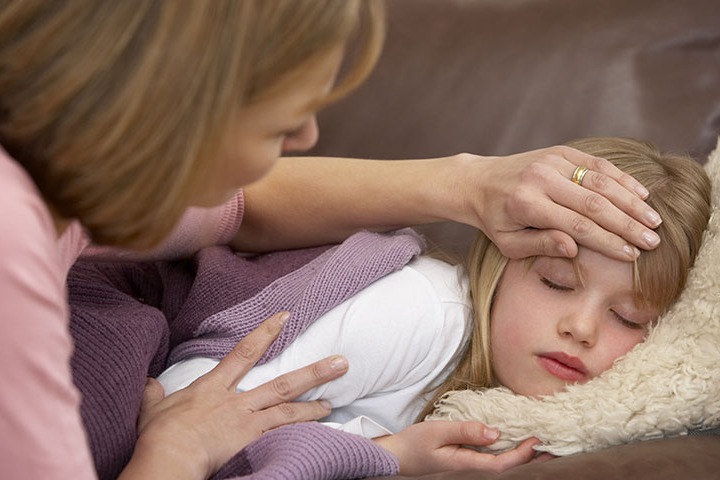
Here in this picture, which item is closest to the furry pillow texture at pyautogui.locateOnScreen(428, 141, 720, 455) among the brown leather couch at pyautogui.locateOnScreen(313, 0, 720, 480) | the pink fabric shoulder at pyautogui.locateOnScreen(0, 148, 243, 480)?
the brown leather couch at pyautogui.locateOnScreen(313, 0, 720, 480)

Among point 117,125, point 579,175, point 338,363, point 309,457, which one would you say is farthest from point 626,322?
point 117,125

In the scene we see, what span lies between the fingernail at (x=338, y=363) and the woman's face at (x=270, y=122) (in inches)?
17.1

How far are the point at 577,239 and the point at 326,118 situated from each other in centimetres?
58

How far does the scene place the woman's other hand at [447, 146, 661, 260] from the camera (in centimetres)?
124

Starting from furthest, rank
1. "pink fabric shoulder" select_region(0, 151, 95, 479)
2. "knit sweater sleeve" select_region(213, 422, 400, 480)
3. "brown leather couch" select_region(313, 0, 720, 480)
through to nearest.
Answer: "brown leather couch" select_region(313, 0, 720, 480), "knit sweater sleeve" select_region(213, 422, 400, 480), "pink fabric shoulder" select_region(0, 151, 95, 479)

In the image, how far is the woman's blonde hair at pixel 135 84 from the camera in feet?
2.42

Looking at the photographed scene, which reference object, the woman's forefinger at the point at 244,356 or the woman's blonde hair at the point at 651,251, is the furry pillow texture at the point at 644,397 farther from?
the woman's forefinger at the point at 244,356

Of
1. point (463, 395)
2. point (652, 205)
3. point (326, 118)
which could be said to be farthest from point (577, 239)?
point (326, 118)

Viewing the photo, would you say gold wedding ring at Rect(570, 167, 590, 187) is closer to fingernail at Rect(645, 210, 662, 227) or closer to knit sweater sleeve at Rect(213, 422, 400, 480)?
fingernail at Rect(645, 210, 662, 227)

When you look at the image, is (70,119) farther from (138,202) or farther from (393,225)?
(393,225)

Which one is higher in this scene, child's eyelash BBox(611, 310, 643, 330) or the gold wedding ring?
the gold wedding ring

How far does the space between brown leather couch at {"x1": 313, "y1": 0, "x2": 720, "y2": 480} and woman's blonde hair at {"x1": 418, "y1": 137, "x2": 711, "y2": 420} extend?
0.17 m

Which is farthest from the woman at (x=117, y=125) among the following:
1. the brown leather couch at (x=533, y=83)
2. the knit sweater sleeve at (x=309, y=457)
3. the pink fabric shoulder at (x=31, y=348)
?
the brown leather couch at (x=533, y=83)

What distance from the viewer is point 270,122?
0.83 meters
